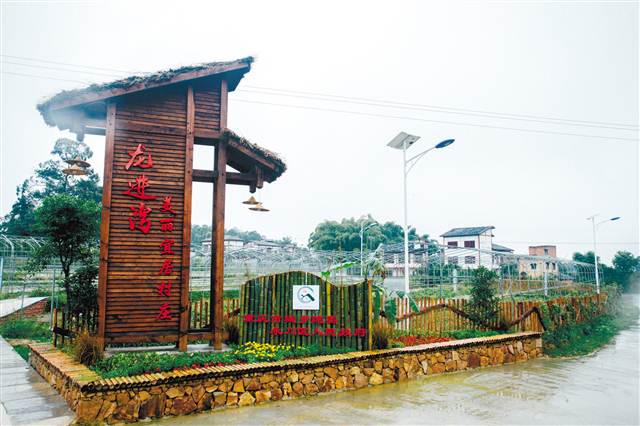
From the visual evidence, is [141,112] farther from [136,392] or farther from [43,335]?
[43,335]

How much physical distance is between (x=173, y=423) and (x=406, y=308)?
22.8 feet

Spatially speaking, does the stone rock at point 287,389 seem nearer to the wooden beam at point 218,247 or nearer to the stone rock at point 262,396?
the stone rock at point 262,396

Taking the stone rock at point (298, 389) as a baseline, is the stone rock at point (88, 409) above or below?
above

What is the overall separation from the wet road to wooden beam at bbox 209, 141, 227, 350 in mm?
2015

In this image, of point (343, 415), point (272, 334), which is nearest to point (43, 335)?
point (272, 334)

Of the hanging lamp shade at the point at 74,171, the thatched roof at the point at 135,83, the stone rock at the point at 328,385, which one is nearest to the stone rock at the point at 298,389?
the stone rock at the point at 328,385

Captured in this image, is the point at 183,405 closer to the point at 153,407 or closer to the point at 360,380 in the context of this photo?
the point at 153,407

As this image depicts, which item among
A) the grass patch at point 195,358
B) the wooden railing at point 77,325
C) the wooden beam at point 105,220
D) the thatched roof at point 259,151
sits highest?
the thatched roof at point 259,151

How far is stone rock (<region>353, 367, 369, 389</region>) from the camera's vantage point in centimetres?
802

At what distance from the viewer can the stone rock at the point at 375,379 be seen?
823 centimetres

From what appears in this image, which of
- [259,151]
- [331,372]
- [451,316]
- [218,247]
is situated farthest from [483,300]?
[218,247]

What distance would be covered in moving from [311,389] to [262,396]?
0.89m

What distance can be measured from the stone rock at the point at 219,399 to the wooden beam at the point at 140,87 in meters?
5.20

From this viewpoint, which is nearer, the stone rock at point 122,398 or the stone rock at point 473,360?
the stone rock at point 122,398
